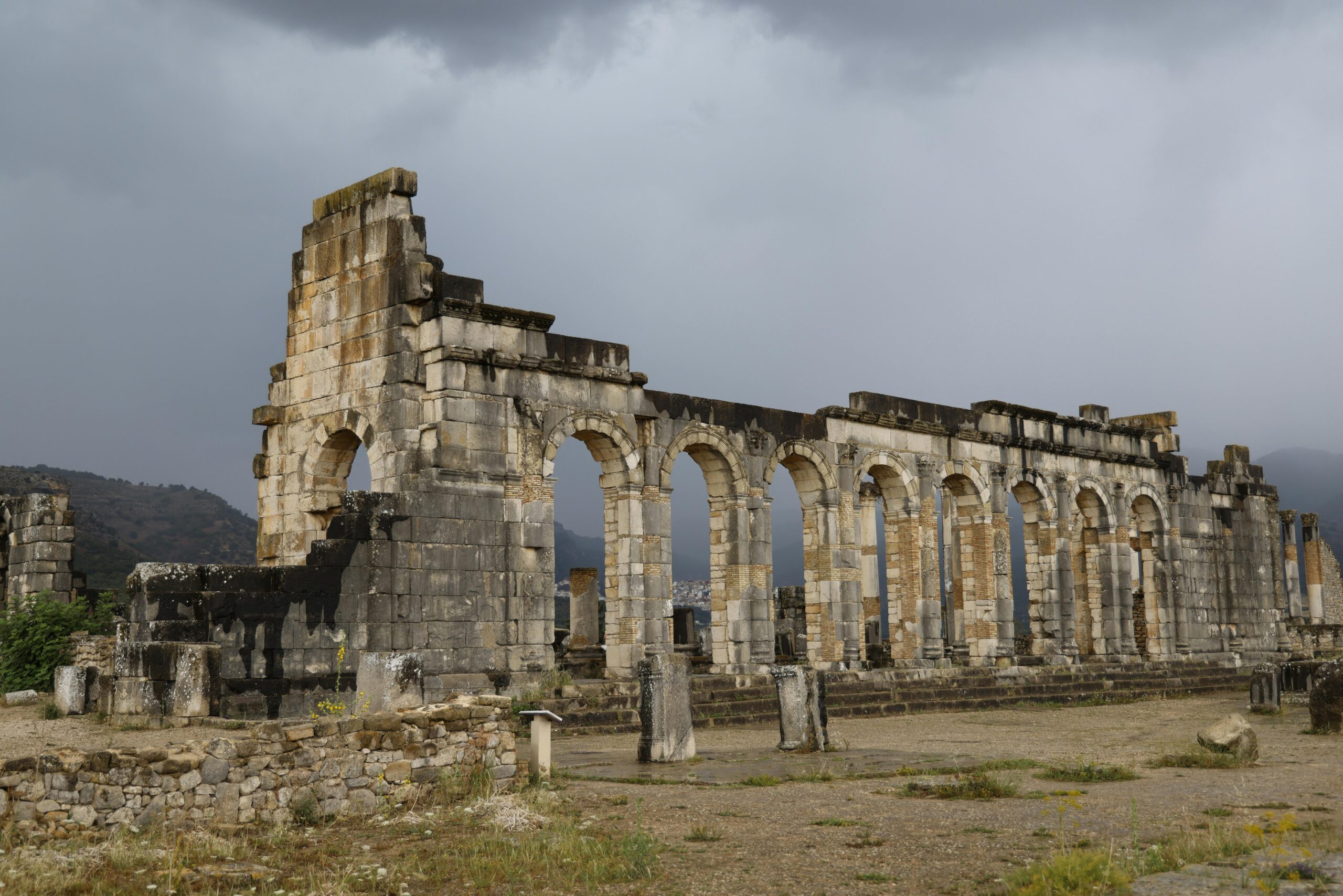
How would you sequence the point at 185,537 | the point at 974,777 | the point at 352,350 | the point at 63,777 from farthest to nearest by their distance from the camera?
the point at 185,537 < the point at 352,350 < the point at 974,777 < the point at 63,777

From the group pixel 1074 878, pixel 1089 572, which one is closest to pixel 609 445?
pixel 1074 878

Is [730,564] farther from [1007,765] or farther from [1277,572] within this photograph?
[1277,572]

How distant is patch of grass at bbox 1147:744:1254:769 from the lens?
11742mm

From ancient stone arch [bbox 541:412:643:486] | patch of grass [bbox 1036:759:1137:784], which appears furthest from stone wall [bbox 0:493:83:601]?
patch of grass [bbox 1036:759:1137:784]

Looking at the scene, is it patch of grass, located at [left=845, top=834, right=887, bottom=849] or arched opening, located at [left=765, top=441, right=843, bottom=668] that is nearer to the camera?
patch of grass, located at [left=845, top=834, right=887, bottom=849]

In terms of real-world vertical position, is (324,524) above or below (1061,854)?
above

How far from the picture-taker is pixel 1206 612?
30.8 meters

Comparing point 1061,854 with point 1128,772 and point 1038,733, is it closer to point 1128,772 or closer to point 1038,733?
point 1128,772

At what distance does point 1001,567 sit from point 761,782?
15.4 meters

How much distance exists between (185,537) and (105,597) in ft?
211

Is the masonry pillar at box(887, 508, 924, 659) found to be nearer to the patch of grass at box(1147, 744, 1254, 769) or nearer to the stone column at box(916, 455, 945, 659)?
the stone column at box(916, 455, 945, 659)

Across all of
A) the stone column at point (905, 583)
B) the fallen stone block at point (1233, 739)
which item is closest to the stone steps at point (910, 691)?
the stone column at point (905, 583)

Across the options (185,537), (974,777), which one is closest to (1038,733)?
(974,777)

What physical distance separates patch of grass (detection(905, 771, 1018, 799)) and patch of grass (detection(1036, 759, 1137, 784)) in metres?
0.80
